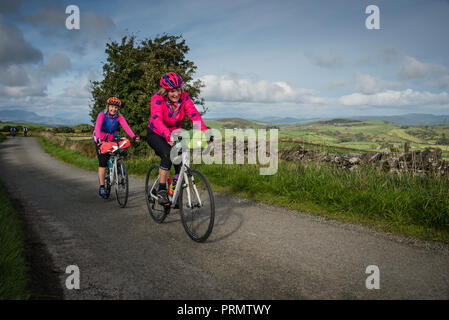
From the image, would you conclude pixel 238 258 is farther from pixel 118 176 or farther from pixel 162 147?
pixel 118 176

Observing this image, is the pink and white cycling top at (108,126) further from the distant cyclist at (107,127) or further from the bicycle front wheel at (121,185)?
the bicycle front wheel at (121,185)

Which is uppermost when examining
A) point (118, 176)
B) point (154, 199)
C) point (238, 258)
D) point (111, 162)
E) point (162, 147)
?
point (162, 147)

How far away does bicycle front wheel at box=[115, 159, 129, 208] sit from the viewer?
22.6 feet

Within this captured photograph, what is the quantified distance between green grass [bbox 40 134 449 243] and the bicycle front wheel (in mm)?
2626

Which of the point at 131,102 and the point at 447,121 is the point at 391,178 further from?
the point at 131,102

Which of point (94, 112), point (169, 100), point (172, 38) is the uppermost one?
point (172, 38)

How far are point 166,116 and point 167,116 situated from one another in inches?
0.7

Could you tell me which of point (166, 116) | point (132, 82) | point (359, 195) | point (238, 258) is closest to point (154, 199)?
point (166, 116)

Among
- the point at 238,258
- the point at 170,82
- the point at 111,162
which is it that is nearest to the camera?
the point at 238,258

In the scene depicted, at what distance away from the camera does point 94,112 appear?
74.3 ft

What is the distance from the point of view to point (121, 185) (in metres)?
7.18
